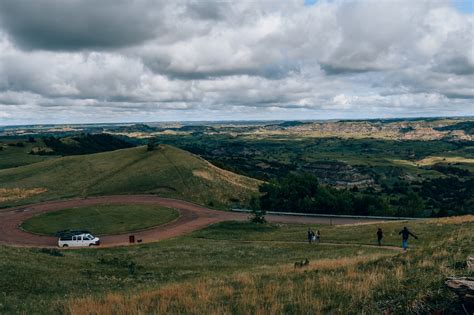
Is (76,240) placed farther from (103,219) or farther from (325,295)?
(325,295)

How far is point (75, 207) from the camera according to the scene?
65.8 meters

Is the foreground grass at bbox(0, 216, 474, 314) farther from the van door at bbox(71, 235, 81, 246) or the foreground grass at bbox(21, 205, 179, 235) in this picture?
the foreground grass at bbox(21, 205, 179, 235)

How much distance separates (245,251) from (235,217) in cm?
2682

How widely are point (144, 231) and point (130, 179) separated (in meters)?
34.4

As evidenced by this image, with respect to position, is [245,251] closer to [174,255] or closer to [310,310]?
[174,255]

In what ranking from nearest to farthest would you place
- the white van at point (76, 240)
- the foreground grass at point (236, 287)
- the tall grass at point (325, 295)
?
1. the tall grass at point (325, 295)
2. the foreground grass at point (236, 287)
3. the white van at point (76, 240)

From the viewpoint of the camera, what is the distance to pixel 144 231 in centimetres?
5300

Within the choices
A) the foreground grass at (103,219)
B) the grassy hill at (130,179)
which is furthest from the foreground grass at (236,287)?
the grassy hill at (130,179)

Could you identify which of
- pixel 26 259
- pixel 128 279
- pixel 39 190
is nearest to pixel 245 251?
pixel 128 279

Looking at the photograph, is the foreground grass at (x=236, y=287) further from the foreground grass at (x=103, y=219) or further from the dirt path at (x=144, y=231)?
the foreground grass at (x=103, y=219)

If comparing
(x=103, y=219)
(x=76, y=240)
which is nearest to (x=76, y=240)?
(x=76, y=240)

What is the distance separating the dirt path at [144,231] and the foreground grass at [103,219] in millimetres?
1775

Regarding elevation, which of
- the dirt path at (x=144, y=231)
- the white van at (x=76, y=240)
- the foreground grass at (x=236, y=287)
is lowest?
the dirt path at (x=144, y=231)

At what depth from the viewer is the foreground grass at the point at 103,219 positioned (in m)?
53.7
